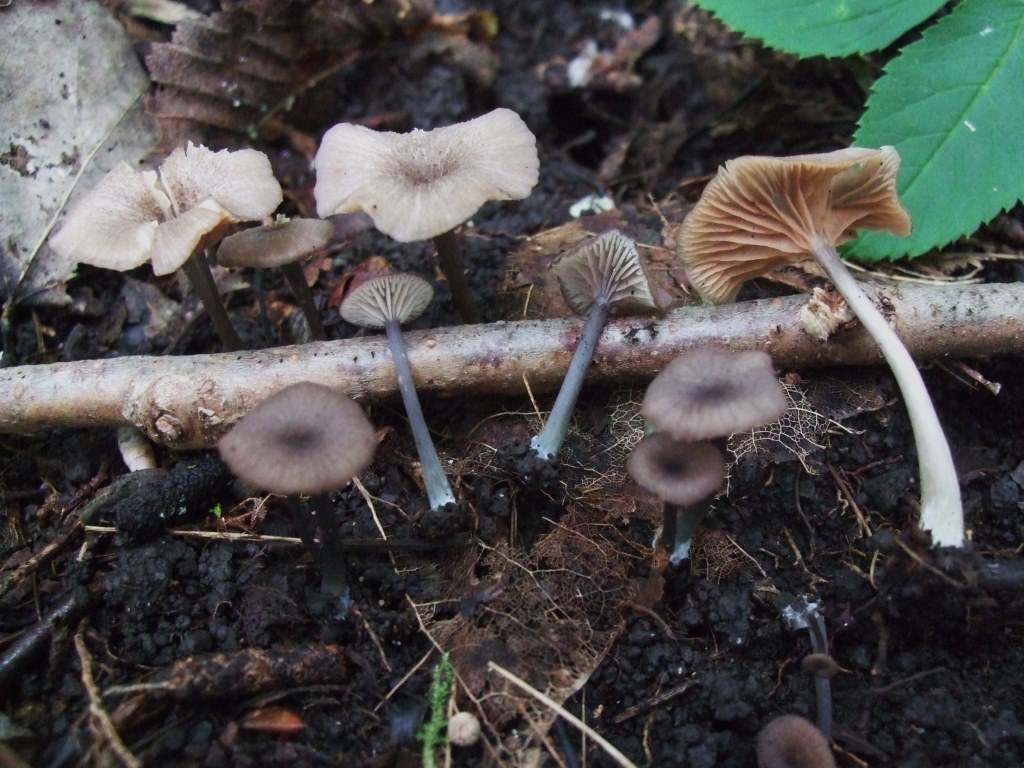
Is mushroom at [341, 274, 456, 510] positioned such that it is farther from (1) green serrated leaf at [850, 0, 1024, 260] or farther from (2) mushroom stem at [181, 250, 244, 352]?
(1) green serrated leaf at [850, 0, 1024, 260]

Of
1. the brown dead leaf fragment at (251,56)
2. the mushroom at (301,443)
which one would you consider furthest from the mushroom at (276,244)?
the brown dead leaf fragment at (251,56)

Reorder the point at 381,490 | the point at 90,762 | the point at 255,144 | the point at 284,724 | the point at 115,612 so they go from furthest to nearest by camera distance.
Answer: the point at 255,144 → the point at 381,490 → the point at 115,612 → the point at 284,724 → the point at 90,762

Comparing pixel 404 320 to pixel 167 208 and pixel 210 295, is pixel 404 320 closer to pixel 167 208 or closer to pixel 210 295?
pixel 210 295

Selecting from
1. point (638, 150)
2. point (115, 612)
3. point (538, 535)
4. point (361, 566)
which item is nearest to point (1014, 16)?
point (638, 150)

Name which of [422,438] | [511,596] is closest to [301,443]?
[422,438]

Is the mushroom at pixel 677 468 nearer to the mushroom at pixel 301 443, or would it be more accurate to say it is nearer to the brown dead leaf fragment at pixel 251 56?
the mushroom at pixel 301 443

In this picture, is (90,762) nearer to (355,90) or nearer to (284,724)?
(284,724)
